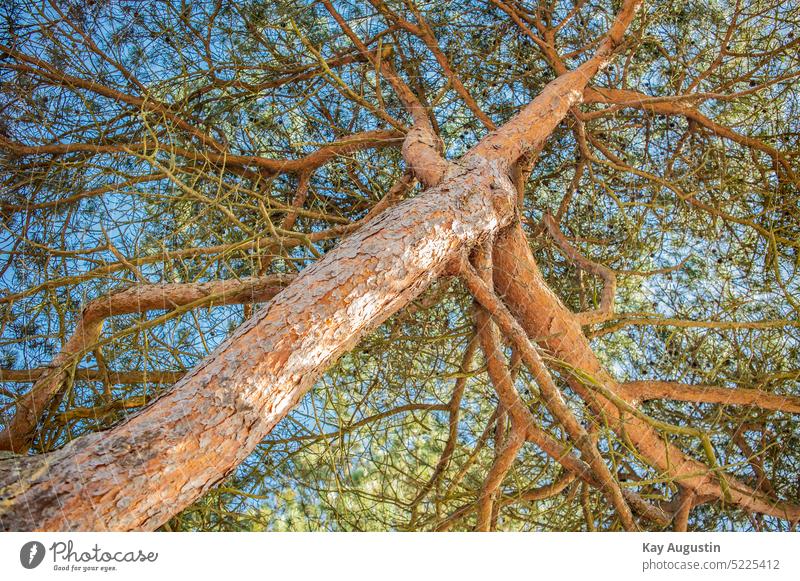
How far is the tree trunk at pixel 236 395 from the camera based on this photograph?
546 mm

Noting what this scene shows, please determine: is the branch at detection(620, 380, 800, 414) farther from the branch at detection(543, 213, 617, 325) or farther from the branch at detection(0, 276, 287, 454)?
the branch at detection(0, 276, 287, 454)

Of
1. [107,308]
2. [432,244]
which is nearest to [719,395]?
[432,244]

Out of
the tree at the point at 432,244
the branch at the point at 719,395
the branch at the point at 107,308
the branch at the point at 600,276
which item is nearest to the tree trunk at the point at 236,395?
the tree at the point at 432,244

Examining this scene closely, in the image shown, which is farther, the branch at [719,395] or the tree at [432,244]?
the branch at [719,395]

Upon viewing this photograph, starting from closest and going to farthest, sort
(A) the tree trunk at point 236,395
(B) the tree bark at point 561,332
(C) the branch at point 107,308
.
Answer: (A) the tree trunk at point 236,395 < (C) the branch at point 107,308 < (B) the tree bark at point 561,332

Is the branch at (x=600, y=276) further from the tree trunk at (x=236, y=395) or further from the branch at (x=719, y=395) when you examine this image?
the tree trunk at (x=236, y=395)
